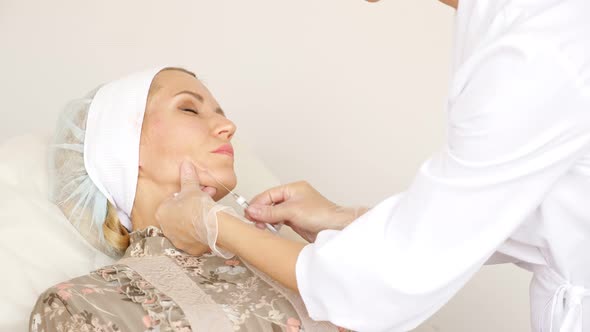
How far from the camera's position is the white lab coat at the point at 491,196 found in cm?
112

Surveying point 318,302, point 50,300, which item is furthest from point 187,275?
point 318,302

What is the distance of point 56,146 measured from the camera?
202 cm

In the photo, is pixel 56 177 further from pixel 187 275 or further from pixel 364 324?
pixel 364 324

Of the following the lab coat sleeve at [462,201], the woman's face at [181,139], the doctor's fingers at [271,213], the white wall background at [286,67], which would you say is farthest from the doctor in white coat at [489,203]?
the white wall background at [286,67]

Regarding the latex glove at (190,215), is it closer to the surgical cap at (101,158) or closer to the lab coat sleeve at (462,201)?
the surgical cap at (101,158)

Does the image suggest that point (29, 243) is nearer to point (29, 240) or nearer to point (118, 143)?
point (29, 240)

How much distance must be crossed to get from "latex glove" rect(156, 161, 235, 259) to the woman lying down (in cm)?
3

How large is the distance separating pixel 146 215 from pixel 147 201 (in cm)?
3

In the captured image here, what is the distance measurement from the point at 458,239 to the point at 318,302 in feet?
0.93

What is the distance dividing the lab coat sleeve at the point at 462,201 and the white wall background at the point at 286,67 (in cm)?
146

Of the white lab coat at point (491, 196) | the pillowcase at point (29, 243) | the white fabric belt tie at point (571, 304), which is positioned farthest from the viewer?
the pillowcase at point (29, 243)

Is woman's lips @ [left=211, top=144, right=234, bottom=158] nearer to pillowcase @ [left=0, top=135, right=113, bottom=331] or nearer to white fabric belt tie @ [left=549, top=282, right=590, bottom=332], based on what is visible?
pillowcase @ [left=0, top=135, right=113, bottom=331]

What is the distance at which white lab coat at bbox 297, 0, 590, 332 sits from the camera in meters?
Answer: 1.12

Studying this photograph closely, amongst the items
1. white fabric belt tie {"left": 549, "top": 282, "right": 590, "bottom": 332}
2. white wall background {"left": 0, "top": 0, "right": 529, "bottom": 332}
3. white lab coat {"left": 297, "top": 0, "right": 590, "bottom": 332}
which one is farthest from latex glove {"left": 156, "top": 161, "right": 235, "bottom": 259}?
white wall background {"left": 0, "top": 0, "right": 529, "bottom": 332}
